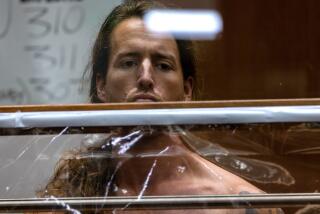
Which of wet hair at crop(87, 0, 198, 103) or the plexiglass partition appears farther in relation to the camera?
wet hair at crop(87, 0, 198, 103)

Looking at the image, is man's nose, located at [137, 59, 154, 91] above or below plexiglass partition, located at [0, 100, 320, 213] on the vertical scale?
above

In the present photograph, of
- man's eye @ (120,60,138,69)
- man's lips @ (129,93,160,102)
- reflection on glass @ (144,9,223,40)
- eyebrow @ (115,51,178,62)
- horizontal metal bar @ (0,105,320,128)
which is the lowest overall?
horizontal metal bar @ (0,105,320,128)

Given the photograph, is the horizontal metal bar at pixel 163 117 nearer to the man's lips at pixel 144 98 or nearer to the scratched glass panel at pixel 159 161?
the scratched glass panel at pixel 159 161

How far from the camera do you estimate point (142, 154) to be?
1281 mm

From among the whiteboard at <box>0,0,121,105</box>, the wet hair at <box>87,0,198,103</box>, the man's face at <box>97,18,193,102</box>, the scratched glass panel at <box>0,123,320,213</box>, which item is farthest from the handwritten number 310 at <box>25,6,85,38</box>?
the scratched glass panel at <box>0,123,320,213</box>

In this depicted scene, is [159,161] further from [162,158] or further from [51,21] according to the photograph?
[51,21]

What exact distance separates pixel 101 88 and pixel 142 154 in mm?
257

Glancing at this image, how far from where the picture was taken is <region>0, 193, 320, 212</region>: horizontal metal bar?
1.14m

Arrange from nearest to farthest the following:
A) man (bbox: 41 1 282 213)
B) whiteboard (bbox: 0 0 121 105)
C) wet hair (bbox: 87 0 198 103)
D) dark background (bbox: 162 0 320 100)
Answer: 1. man (bbox: 41 1 282 213)
2. wet hair (bbox: 87 0 198 103)
3. dark background (bbox: 162 0 320 100)
4. whiteboard (bbox: 0 0 121 105)

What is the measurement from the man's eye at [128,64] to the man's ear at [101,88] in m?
0.06

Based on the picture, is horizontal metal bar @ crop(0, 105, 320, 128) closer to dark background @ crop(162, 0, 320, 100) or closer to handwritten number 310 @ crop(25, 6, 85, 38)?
dark background @ crop(162, 0, 320, 100)

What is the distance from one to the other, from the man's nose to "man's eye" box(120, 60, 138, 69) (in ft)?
0.06

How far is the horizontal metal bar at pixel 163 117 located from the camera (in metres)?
1.17

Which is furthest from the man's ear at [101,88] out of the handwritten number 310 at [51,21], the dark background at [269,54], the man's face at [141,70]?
the handwritten number 310 at [51,21]
